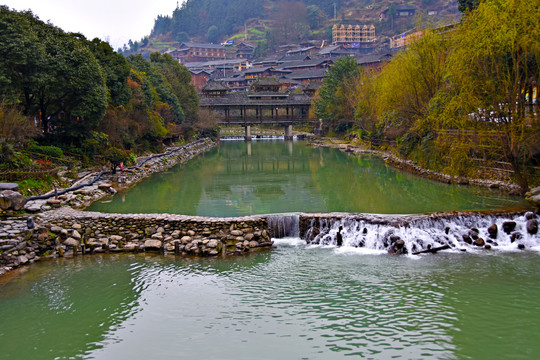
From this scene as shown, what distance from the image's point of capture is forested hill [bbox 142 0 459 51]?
12662 cm

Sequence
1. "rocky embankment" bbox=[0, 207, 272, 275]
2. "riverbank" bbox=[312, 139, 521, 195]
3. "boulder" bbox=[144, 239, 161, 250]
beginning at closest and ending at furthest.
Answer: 1. "rocky embankment" bbox=[0, 207, 272, 275]
2. "boulder" bbox=[144, 239, 161, 250]
3. "riverbank" bbox=[312, 139, 521, 195]

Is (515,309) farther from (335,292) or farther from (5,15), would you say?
(5,15)

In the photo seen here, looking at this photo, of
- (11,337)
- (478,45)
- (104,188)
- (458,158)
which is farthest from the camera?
(104,188)

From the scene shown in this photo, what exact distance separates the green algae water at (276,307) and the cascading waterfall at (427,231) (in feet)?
2.29

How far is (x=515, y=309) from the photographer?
31.4ft

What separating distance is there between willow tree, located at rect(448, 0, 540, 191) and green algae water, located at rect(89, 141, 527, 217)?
2.47m

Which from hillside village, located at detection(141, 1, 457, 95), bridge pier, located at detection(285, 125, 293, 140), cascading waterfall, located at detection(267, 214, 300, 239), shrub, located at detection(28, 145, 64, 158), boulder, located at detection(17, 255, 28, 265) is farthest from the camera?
hillside village, located at detection(141, 1, 457, 95)

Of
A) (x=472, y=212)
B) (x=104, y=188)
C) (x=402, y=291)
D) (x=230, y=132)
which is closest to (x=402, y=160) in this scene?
(x=472, y=212)

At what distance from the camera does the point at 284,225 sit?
14953 millimetres

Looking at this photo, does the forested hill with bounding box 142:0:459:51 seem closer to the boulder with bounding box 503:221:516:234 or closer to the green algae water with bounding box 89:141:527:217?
the green algae water with bounding box 89:141:527:217

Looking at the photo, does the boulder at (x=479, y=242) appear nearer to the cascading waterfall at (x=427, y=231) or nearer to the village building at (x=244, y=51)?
the cascading waterfall at (x=427, y=231)

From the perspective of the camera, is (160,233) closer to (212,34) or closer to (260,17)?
(212,34)

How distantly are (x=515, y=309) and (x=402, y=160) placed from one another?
2133 cm

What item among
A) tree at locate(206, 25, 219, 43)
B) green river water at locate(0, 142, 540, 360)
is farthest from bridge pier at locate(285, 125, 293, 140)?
tree at locate(206, 25, 219, 43)
